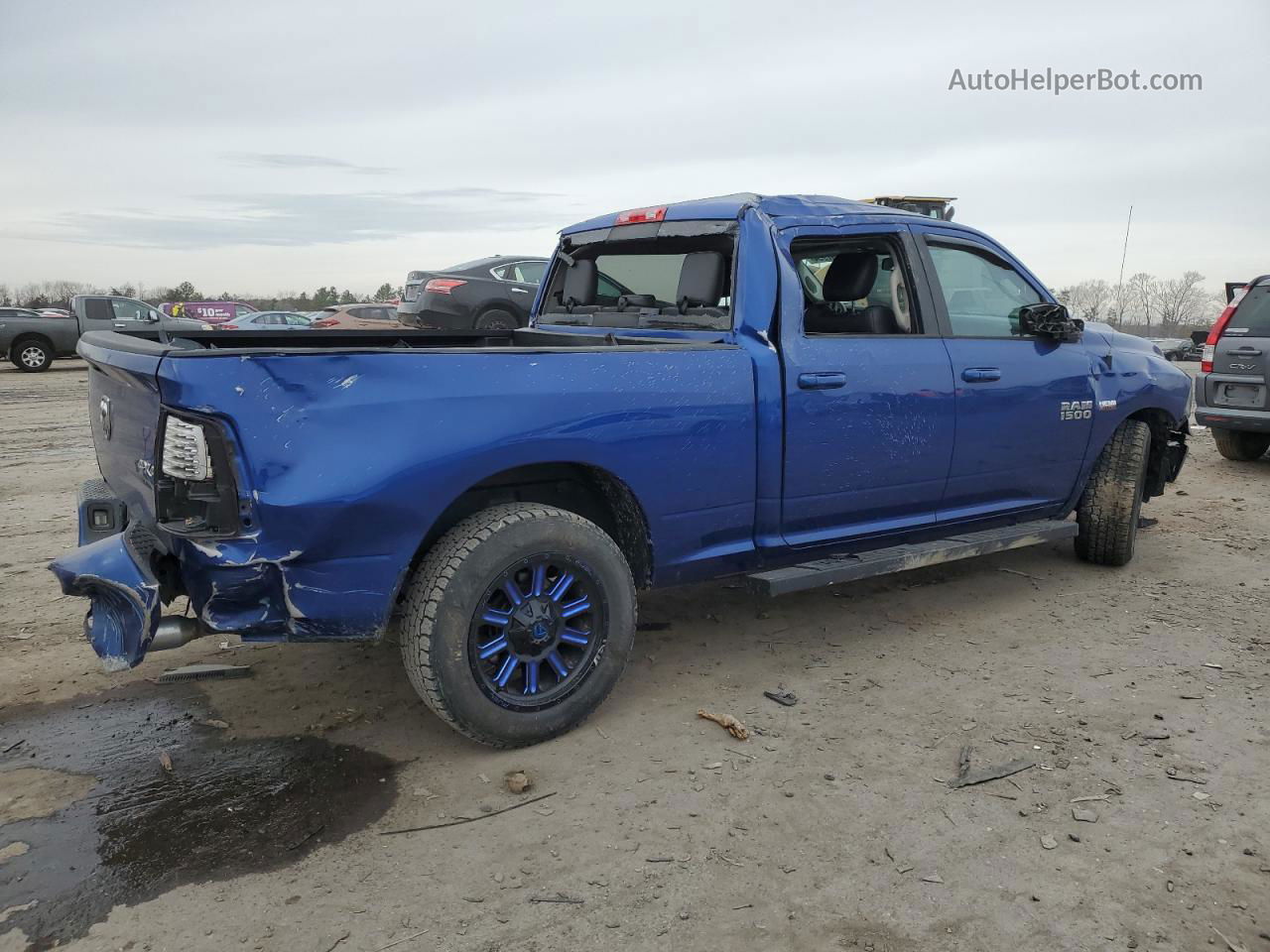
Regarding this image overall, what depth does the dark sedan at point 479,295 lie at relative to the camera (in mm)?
11062

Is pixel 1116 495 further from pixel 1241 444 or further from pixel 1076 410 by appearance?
pixel 1241 444

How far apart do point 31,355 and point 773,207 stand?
2037cm

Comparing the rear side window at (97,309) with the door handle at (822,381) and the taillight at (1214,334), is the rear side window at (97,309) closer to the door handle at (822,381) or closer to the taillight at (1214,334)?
the taillight at (1214,334)

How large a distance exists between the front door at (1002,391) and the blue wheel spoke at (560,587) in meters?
1.99

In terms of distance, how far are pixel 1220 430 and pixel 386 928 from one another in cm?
940

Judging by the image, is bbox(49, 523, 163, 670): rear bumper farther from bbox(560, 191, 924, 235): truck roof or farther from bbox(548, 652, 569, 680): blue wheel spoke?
bbox(560, 191, 924, 235): truck roof

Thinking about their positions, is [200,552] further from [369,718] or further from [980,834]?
[980,834]

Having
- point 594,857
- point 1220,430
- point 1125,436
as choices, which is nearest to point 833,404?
point 594,857

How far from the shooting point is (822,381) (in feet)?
12.1

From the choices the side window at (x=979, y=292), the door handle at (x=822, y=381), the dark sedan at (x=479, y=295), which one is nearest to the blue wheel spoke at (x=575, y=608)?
the door handle at (x=822, y=381)

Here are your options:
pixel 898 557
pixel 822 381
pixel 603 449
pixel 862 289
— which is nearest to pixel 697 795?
pixel 603 449

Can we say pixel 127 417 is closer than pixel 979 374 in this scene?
Yes

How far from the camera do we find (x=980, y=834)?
8.78ft

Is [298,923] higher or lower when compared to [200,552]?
lower
